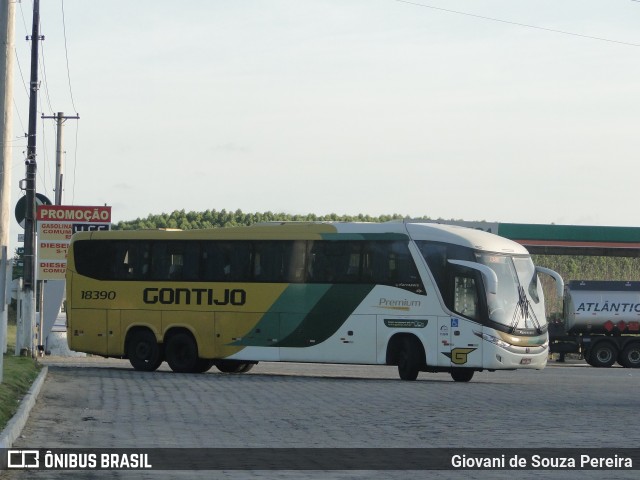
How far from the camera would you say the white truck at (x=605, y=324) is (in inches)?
1780

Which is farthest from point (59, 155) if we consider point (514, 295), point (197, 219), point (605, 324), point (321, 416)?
point (197, 219)

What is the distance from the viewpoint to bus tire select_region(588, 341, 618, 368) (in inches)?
1777

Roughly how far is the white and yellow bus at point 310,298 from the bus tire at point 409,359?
0.03 meters

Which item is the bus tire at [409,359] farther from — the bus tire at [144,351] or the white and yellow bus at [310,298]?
the bus tire at [144,351]

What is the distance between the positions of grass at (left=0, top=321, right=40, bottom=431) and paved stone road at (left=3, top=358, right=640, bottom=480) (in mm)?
343

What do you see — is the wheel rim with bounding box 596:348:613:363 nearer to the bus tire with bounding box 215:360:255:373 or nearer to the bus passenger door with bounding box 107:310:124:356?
the bus tire with bounding box 215:360:255:373

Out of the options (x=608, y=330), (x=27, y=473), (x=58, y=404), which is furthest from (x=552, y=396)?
(x=608, y=330)

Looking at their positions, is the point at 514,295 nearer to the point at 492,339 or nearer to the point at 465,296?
the point at 465,296

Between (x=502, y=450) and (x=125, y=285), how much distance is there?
1819cm

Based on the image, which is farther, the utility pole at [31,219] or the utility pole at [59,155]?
the utility pole at [59,155]

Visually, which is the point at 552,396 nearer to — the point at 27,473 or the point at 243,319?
Answer: the point at 243,319

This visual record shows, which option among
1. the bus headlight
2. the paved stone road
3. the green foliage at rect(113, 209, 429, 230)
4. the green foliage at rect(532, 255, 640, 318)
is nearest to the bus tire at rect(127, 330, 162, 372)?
the paved stone road

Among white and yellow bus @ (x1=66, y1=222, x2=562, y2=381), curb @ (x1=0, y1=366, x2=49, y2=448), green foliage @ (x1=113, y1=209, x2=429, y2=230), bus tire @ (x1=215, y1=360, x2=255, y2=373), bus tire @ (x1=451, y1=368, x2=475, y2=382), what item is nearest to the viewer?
curb @ (x1=0, y1=366, x2=49, y2=448)

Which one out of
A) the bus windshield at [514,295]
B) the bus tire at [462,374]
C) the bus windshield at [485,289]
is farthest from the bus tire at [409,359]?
the bus windshield at [514,295]
